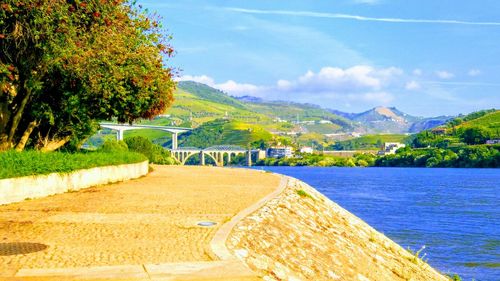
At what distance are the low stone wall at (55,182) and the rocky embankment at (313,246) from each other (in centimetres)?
747

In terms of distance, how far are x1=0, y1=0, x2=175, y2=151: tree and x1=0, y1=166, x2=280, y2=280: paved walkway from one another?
516cm

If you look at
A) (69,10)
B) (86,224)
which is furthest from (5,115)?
(86,224)

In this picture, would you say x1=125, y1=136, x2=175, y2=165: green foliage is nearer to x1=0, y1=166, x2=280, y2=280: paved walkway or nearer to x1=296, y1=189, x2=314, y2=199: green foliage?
x1=296, y1=189, x2=314, y2=199: green foliage

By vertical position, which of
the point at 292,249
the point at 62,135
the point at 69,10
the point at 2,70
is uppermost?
the point at 69,10

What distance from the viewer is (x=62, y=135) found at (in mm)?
29562

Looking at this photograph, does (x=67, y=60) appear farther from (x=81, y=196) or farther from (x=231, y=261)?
(x=231, y=261)

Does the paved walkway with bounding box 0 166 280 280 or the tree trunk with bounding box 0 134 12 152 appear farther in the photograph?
the tree trunk with bounding box 0 134 12 152

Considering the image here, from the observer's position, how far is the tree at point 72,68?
63.7ft

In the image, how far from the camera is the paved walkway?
9.10m

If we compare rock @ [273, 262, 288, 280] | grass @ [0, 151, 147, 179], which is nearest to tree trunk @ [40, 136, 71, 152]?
grass @ [0, 151, 147, 179]

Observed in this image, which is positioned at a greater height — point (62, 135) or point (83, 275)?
point (62, 135)

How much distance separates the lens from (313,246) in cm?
1342

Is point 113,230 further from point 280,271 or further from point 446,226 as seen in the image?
point 446,226

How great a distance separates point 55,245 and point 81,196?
8986 mm
